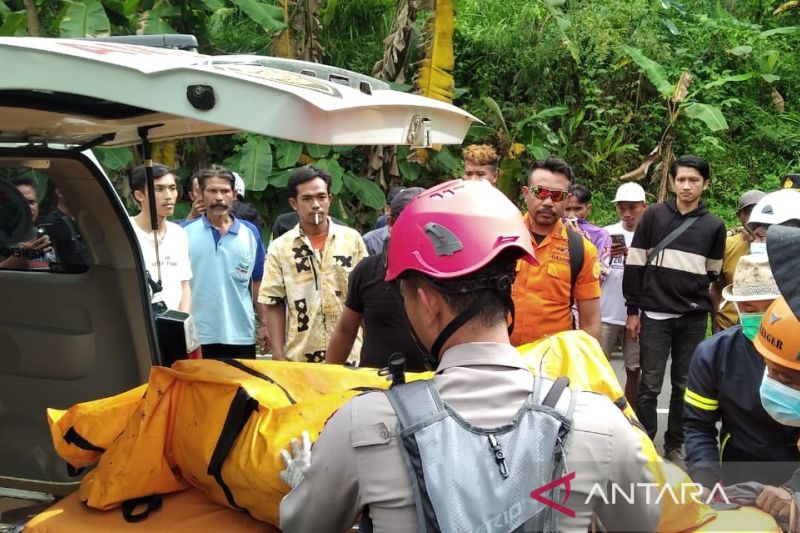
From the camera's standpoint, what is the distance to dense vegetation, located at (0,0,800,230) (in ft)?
40.8

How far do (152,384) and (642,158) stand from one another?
469 inches

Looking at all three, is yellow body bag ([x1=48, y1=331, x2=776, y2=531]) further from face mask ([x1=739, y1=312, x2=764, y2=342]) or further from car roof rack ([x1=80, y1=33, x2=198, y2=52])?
car roof rack ([x1=80, y1=33, x2=198, y2=52])

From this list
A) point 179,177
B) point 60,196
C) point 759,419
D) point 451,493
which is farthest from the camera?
point 179,177

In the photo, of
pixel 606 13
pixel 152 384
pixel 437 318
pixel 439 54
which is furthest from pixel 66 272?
pixel 606 13

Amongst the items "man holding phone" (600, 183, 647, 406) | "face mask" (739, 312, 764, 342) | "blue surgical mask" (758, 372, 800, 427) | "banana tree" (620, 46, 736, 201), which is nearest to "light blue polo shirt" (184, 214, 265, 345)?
"man holding phone" (600, 183, 647, 406)

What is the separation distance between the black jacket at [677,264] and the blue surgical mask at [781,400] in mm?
3818

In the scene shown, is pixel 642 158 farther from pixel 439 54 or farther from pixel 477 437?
pixel 477 437

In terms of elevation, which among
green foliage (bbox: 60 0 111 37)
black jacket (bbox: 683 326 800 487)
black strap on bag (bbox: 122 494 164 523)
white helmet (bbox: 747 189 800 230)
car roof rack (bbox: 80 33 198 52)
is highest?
green foliage (bbox: 60 0 111 37)

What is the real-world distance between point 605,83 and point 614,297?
720cm

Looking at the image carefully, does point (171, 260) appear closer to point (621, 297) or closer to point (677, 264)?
point (677, 264)

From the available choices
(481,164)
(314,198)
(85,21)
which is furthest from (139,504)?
(85,21)

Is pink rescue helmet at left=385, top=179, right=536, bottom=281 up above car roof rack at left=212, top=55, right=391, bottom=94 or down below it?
below

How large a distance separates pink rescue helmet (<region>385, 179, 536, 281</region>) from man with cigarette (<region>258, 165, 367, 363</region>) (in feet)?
11.0

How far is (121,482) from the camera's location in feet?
8.72
